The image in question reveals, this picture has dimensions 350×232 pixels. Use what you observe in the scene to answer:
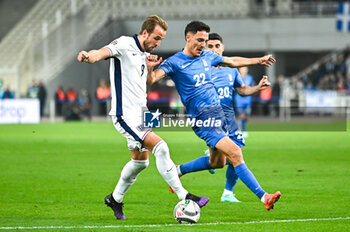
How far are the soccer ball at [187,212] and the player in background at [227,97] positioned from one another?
1887 mm

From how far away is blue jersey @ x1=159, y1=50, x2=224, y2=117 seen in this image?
28.4ft

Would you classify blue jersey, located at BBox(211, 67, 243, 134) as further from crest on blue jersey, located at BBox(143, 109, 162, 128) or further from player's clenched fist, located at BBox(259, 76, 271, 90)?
crest on blue jersey, located at BBox(143, 109, 162, 128)

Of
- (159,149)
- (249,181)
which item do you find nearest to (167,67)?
(159,149)

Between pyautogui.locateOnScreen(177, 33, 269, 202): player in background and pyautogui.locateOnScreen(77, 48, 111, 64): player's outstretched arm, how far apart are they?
8.15ft

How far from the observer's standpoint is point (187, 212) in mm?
7801

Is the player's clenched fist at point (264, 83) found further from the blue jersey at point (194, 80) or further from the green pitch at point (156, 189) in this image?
the green pitch at point (156, 189)

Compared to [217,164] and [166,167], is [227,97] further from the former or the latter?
[166,167]

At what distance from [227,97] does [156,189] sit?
184 centimetres

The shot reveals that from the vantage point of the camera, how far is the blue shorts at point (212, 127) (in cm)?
843

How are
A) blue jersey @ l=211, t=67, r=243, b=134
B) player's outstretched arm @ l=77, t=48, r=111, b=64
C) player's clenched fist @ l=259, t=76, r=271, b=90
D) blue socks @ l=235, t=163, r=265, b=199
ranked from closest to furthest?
player's outstretched arm @ l=77, t=48, r=111, b=64
blue socks @ l=235, t=163, r=265, b=199
player's clenched fist @ l=259, t=76, r=271, b=90
blue jersey @ l=211, t=67, r=243, b=134

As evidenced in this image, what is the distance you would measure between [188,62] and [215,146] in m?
1.04

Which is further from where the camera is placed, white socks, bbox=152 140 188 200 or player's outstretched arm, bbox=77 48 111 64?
white socks, bbox=152 140 188 200

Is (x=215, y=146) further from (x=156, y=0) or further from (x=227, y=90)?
(x=156, y=0)

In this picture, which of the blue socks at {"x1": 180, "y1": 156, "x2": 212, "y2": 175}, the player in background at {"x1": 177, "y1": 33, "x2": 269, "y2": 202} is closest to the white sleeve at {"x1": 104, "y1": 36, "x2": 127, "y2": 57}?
the player in background at {"x1": 177, "y1": 33, "x2": 269, "y2": 202}
